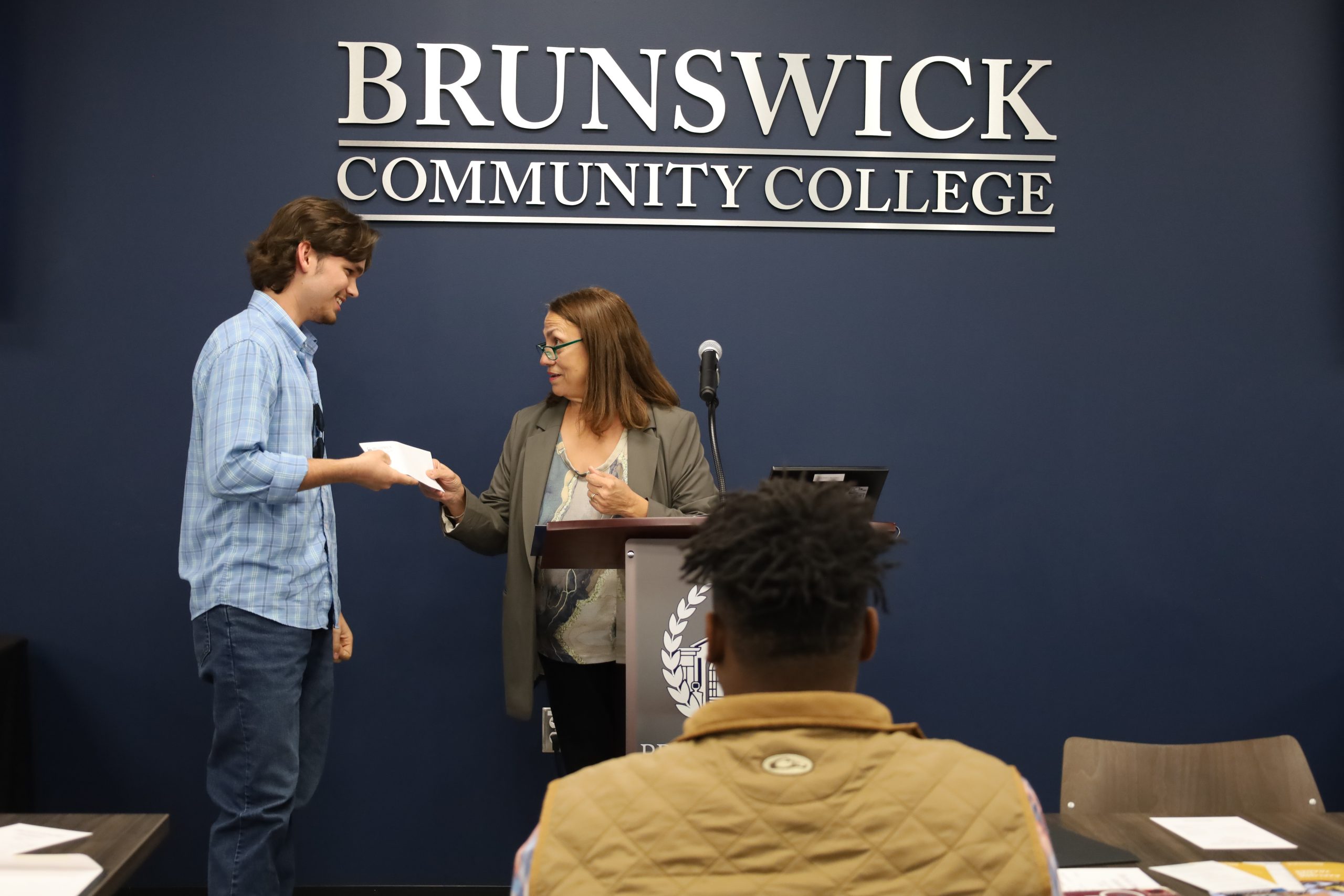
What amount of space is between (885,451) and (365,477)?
1.78 metres

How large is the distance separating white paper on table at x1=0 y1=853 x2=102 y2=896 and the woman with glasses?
49.9 inches

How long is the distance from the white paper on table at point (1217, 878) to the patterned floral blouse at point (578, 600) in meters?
1.46

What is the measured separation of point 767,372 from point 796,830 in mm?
2605

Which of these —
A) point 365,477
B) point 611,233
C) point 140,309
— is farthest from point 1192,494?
point 140,309

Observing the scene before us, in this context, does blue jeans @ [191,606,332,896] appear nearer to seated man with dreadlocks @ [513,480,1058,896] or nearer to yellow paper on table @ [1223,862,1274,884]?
seated man with dreadlocks @ [513,480,1058,896]

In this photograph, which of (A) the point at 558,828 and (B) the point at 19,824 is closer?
(A) the point at 558,828

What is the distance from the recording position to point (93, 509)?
3365 mm

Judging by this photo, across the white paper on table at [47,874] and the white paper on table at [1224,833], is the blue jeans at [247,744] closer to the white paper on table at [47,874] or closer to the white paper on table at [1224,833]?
the white paper on table at [47,874]

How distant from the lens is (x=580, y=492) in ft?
9.23

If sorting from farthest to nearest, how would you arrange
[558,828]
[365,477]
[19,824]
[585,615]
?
[585,615] < [365,477] < [19,824] < [558,828]

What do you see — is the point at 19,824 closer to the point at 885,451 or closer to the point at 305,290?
the point at 305,290

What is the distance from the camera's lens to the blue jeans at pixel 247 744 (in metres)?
2.31

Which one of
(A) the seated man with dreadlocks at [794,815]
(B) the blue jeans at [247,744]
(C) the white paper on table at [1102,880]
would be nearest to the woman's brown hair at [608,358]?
(B) the blue jeans at [247,744]

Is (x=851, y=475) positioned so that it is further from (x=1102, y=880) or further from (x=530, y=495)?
(x=530, y=495)
